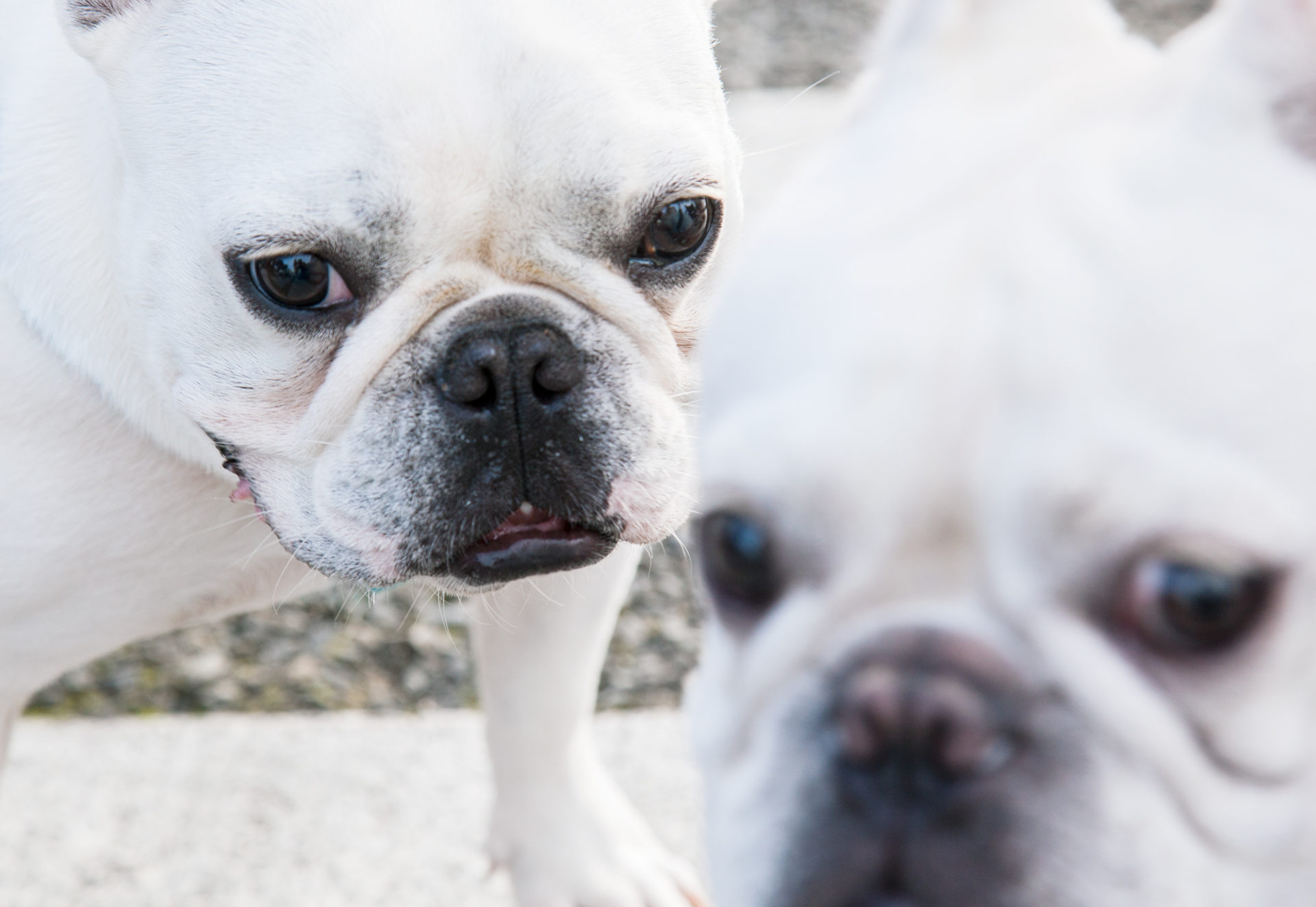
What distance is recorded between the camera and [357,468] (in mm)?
1617

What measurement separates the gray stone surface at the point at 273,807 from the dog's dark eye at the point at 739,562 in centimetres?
127

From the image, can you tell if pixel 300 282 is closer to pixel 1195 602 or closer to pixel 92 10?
pixel 92 10

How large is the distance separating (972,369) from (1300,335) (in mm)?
198

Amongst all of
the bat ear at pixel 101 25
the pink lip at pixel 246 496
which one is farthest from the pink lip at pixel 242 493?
the bat ear at pixel 101 25

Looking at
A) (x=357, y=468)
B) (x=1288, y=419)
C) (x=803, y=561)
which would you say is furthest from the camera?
(x=357, y=468)

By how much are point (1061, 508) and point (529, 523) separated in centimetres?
89

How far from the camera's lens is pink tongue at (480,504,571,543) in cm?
166

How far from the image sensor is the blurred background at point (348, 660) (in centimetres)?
256

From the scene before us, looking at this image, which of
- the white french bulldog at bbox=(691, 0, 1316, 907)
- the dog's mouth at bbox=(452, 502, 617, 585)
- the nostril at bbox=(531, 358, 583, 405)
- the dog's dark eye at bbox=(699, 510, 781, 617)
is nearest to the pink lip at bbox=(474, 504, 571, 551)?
the dog's mouth at bbox=(452, 502, 617, 585)

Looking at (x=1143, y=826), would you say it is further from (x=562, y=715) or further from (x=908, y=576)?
(x=562, y=715)

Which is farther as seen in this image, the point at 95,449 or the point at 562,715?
the point at 562,715

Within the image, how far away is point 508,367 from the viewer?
5.22 ft

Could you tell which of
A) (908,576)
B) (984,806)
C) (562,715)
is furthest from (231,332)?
(984,806)

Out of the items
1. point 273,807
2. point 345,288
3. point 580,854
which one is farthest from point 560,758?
point 345,288
